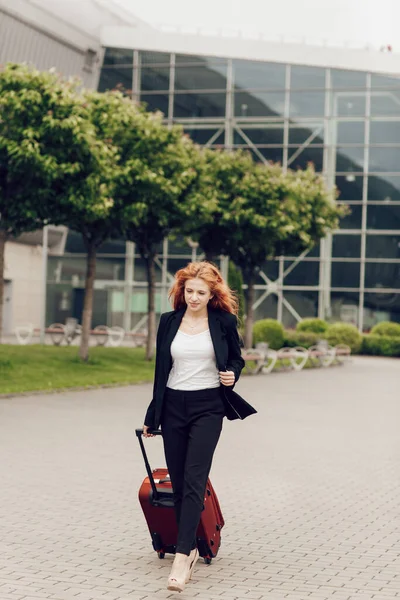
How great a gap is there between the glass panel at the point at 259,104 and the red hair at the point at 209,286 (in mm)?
39372

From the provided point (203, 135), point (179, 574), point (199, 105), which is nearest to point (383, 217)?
point (203, 135)

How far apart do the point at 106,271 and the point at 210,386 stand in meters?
40.9

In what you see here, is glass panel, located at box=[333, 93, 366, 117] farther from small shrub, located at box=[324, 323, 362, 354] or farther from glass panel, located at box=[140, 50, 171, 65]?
small shrub, located at box=[324, 323, 362, 354]

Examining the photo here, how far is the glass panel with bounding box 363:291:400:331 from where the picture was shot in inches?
1736

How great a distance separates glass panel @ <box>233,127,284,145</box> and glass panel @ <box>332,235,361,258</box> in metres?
4.41

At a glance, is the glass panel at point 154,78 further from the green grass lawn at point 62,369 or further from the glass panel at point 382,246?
the green grass lawn at point 62,369

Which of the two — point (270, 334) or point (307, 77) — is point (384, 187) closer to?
point (307, 77)

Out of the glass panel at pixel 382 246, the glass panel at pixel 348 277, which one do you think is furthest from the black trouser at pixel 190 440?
the glass panel at pixel 382 246

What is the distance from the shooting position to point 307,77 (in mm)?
45062

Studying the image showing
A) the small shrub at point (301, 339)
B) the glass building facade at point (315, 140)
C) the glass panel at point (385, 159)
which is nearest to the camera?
the small shrub at point (301, 339)

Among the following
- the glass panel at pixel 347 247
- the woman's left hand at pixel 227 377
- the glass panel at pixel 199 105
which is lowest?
the woman's left hand at pixel 227 377

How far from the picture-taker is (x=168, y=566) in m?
6.77

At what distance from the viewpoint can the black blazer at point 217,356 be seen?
6.46 metres

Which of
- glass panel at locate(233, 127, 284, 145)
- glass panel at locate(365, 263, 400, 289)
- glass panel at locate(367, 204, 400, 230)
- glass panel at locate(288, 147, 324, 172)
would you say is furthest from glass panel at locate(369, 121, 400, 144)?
glass panel at locate(365, 263, 400, 289)
